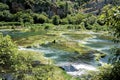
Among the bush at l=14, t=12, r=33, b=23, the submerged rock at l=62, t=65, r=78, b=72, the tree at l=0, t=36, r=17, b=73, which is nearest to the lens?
the tree at l=0, t=36, r=17, b=73

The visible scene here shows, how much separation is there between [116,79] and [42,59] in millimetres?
42148

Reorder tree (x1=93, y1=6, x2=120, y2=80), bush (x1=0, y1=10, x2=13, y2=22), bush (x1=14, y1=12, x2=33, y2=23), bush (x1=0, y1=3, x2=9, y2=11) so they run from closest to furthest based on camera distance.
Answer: tree (x1=93, y1=6, x2=120, y2=80) → bush (x1=14, y1=12, x2=33, y2=23) → bush (x1=0, y1=10, x2=13, y2=22) → bush (x1=0, y1=3, x2=9, y2=11)

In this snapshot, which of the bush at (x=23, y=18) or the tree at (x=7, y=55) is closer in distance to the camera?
the tree at (x=7, y=55)

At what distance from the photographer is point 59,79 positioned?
3950 centimetres

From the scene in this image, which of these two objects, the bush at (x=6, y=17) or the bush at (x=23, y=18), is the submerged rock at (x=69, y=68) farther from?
the bush at (x=6, y=17)

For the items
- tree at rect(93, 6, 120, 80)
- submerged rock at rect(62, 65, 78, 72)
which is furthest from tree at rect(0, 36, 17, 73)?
submerged rock at rect(62, 65, 78, 72)

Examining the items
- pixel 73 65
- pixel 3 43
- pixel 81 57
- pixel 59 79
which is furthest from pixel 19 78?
pixel 81 57

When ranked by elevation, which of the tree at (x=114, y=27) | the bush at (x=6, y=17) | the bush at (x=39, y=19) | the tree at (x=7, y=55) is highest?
the tree at (x=114, y=27)

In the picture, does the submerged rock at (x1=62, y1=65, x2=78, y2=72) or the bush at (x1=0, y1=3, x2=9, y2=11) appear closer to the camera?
the submerged rock at (x1=62, y1=65, x2=78, y2=72)

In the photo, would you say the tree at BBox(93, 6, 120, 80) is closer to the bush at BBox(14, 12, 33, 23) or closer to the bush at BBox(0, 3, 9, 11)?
the bush at BBox(14, 12, 33, 23)

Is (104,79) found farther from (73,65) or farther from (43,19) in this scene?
(43,19)

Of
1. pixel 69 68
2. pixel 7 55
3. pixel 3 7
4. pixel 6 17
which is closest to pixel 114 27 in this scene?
pixel 7 55

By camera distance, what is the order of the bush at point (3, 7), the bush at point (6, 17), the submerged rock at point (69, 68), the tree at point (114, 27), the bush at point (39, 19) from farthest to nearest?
the bush at point (3, 7)
the bush at point (39, 19)
the bush at point (6, 17)
the submerged rock at point (69, 68)
the tree at point (114, 27)

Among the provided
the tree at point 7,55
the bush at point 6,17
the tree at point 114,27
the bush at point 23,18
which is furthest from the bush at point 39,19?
the tree at point 114,27
